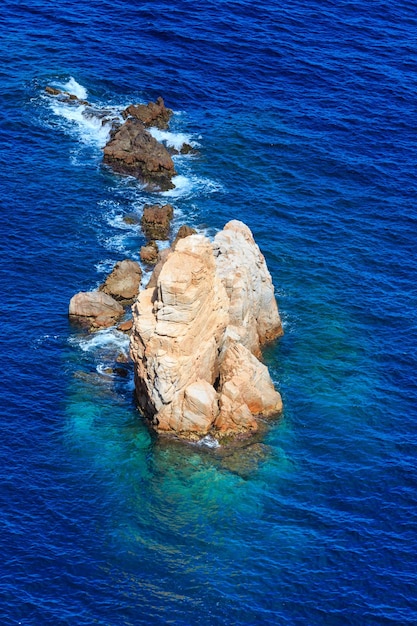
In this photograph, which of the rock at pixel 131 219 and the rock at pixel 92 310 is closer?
the rock at pixel 92 310

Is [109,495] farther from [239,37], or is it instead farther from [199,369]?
[239,37]

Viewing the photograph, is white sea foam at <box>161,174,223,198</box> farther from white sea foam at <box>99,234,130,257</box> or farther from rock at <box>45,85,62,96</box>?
rock at <box>45,85,62,96</box>

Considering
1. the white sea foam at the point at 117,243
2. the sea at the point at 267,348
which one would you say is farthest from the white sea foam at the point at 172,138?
the white sea foam at the point at 117,243

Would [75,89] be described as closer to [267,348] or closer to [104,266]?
[104,266]

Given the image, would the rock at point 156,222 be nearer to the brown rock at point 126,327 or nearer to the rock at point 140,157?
the rock at point 140,157

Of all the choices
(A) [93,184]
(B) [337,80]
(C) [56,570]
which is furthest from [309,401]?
(B) [337,80]

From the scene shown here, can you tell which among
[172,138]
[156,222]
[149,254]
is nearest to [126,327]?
[149,254]
